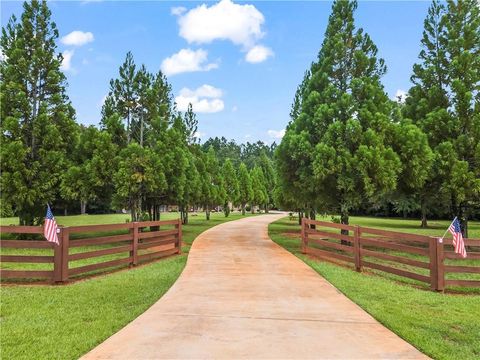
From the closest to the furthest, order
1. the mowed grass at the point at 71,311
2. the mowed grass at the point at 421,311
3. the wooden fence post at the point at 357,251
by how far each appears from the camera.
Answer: the mowed grass at the point at 71,311
the mowed grass at the point at 421,311
the wooden fence post at the point at 357,251

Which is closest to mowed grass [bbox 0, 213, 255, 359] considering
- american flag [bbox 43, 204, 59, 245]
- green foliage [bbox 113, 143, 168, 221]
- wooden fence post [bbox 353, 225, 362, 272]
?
american flag [bbox 43, 204, 59, 245]

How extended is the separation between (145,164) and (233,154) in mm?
106451

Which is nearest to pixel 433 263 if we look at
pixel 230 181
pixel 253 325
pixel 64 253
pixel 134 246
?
pixel 253 325

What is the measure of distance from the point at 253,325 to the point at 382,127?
10.9 metres

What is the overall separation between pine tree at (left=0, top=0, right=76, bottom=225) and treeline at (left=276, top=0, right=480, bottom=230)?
904 cm

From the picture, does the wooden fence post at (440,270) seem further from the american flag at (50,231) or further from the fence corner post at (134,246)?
the american flag at (50,231)

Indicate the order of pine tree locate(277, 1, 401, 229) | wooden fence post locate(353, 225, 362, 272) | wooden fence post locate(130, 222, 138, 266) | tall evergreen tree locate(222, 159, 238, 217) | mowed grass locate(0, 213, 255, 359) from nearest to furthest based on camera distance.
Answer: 1. mowed grass locate(0, 213, 255, 359)
2. wooden fence post locate(353, 225, 362, 272)
3. wooden fence post locate(130, 222, 138, 266)
4. pine tree locate(277, 1, 401, 229)
5. tall evergreen tree locate(222, 159, 238, 217)

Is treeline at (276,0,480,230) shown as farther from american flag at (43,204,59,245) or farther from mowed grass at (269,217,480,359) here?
american flag at (43,204,59,245)

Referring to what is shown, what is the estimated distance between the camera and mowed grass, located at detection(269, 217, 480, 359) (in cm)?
494

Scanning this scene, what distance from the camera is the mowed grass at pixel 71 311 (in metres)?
4.62

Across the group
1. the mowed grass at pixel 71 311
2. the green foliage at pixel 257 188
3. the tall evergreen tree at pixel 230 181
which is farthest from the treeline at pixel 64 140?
the green foliage at pixel 257 188

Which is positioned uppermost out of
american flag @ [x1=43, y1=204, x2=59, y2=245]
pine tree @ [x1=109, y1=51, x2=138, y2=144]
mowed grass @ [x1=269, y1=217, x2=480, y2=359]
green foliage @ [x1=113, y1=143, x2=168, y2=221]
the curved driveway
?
pine tree @ [x1=109, y1=51, x2=138, y2=144]

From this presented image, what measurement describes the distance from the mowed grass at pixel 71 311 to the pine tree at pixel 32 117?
804cm

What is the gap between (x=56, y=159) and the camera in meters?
16.2
